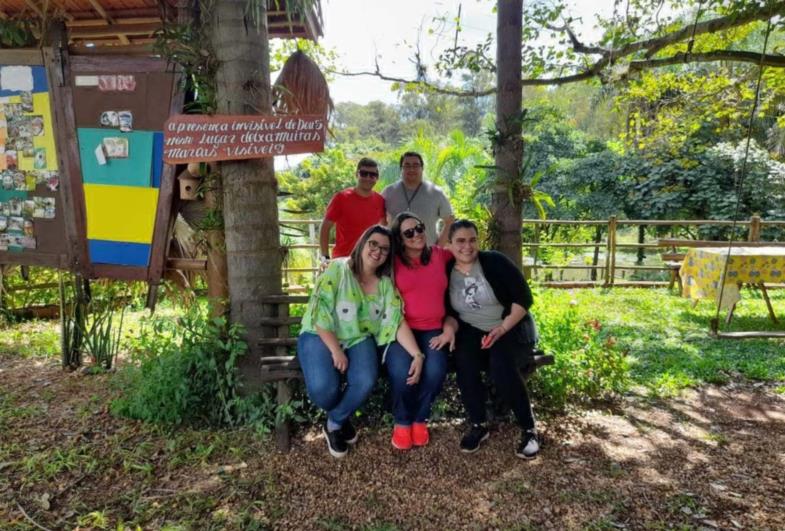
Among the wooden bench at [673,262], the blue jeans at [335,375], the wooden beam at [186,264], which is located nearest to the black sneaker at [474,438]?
the blue jeans at [335,375]

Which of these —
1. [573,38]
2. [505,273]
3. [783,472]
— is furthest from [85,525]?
[573,38]

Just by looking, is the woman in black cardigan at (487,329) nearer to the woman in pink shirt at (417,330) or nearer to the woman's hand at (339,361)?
the woman in pink shirt at (417,330)

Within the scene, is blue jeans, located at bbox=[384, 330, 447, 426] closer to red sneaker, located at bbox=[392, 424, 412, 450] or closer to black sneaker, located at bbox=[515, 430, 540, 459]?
red sneaker, located at bbox=[392, 424, 412, 450]

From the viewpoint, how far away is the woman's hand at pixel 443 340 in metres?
2.62

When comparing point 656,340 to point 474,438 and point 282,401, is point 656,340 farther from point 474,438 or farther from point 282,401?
point 282,401


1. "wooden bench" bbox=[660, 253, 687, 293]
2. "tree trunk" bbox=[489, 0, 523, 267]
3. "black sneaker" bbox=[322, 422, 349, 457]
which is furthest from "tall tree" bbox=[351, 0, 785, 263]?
"wooden bench" bbox=[660, 253, 687, 293]

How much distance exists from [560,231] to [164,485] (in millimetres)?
10404

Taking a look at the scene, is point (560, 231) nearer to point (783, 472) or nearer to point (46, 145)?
point (783, 472)

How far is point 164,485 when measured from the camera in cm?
240

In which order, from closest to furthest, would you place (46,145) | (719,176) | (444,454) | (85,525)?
1. (85,525)
2. (444,454)
3. (46,145)
4. (719,176)

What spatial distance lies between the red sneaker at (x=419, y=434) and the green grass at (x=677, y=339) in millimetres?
1224

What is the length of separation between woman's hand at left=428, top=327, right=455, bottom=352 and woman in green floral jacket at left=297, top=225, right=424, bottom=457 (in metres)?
0.10

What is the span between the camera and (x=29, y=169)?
3.58 m

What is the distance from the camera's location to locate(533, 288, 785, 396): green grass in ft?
13.6
